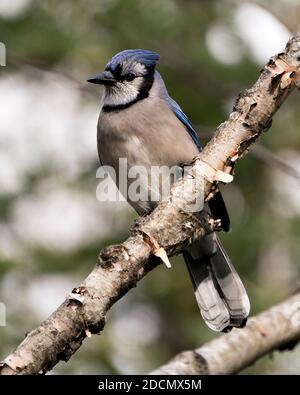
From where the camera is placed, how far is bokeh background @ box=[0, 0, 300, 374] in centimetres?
798

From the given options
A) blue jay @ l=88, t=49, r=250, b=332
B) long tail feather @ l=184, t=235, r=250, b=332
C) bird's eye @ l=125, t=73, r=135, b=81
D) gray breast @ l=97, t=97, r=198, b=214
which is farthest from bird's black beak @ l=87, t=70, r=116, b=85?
long tail feather @ l=184, t=235, r=250, b=332

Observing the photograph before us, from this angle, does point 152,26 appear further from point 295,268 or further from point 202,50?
point 295,268

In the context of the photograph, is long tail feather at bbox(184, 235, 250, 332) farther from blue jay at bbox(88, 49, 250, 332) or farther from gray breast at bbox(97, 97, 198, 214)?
gray breast at bbox(97, 97, 198, 214)

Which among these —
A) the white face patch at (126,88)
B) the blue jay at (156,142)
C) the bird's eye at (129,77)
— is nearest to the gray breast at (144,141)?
the blue jay at (156,142)

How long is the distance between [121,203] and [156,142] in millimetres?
3449

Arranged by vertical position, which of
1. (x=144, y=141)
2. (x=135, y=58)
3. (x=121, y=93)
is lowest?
(x=144, y=141)

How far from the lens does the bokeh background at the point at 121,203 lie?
7977mm

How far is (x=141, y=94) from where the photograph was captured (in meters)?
5.84

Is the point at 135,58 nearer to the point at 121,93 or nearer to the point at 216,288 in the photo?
the point at 121,93

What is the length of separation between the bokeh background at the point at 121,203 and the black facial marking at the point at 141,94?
6.07 feet

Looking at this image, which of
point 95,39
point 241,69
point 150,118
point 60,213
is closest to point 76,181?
point 60,213

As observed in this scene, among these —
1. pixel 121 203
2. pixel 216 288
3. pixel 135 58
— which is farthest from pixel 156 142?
pixel 121 203

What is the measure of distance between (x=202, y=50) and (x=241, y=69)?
457 millimetres

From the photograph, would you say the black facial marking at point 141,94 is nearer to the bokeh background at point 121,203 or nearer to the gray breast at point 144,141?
the gray breast at point 144,141
